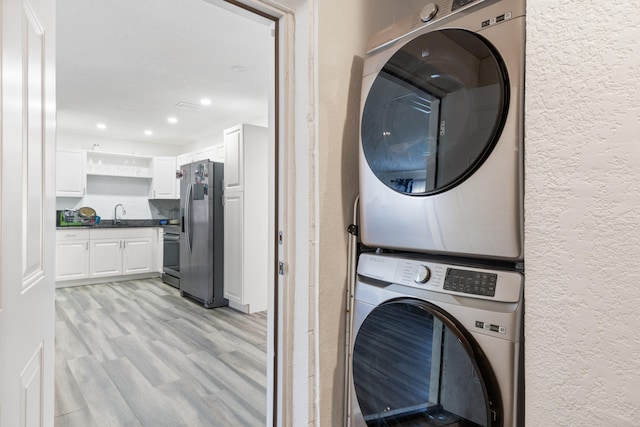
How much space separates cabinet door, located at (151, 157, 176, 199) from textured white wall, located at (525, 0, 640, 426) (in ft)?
21.9

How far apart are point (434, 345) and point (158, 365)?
92.9 inches

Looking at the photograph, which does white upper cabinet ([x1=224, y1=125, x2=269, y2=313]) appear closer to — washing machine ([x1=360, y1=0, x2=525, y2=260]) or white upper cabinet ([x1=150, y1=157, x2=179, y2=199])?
washing machine ([x1=360, y1=0, x2=525, y2=260])

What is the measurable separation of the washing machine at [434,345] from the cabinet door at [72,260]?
5.52 metres

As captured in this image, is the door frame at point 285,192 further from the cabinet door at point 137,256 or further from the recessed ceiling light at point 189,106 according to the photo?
the cabinet door at point 137,256

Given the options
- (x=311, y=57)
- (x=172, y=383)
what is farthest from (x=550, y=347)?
(x=172, y=383)

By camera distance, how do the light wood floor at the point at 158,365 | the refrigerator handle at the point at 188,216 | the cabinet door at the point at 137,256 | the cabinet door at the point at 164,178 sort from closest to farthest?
1. the light wood floor at the point at 158,365
2. the refrigerator handle at the point at 188,216
3. the cabinet door at the point at 137,256
4. the cabinet door at the point at 164,178

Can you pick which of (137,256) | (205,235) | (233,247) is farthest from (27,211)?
(137,256)

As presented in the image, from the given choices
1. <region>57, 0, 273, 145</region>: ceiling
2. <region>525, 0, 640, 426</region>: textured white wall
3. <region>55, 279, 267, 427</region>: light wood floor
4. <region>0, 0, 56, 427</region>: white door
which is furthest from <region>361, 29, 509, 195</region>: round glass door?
<region>55, 279, 267, 427</region>: light wood floor

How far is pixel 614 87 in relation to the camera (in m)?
0.61

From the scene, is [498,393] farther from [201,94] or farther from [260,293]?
[201,94]

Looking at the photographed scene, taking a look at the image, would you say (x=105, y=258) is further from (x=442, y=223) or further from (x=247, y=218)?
(x=442, y=223)

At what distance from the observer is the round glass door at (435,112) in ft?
3.00

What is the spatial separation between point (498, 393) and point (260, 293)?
337 cm

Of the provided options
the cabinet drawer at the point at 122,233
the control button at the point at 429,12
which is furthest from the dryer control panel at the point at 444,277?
the cabinet drawer at the point at 122,233
